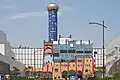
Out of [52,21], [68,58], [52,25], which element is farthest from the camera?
[52,21]

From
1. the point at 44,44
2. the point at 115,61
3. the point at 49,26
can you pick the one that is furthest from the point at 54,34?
the point at 115,61

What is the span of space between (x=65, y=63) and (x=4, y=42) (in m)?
28.0

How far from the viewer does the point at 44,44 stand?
173 m

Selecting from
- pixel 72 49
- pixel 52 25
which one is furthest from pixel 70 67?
pixel 52 25

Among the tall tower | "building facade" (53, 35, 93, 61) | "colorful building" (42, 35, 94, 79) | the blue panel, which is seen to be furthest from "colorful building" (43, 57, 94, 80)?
the blue panel

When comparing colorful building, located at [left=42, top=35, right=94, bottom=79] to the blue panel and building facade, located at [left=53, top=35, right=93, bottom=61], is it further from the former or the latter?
the blue panel

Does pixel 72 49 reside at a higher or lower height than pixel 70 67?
higher

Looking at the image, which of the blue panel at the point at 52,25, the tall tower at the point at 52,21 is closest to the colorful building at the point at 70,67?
the tall tower at the point at 52,21

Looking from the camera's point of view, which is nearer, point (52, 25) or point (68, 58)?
point (68, 58)

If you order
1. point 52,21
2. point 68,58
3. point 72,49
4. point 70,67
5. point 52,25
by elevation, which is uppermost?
point 52,21

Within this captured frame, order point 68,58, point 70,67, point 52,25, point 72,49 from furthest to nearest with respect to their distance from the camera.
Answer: point 52,25, point 72,49, point 68,58, point 70,67

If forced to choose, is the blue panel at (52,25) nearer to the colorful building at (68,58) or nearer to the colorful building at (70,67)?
the colorful building at (68,58)

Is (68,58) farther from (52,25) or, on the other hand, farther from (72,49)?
(52,25)

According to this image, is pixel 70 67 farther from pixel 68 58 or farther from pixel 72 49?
pixel 72 49
